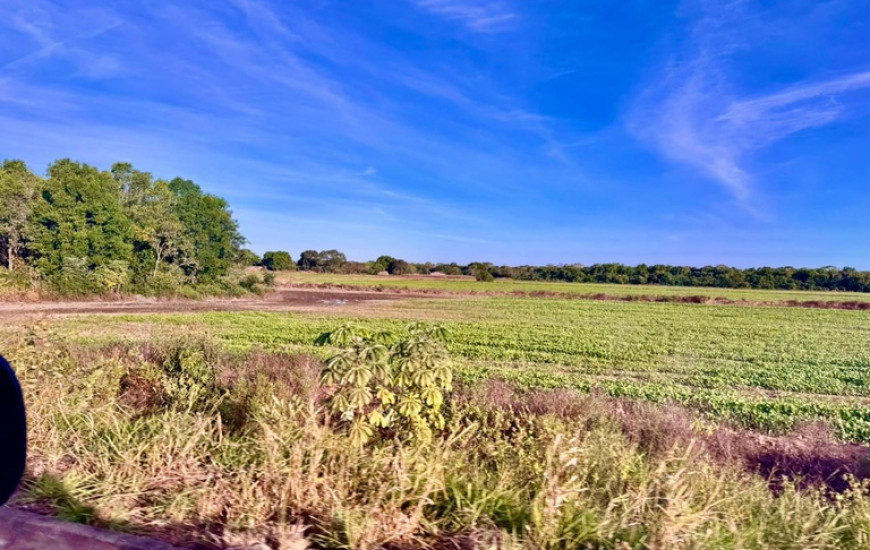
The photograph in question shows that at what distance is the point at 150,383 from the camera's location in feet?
22.9

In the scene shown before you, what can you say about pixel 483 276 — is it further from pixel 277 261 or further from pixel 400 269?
pixel 277 261

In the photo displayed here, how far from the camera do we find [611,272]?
115 metres

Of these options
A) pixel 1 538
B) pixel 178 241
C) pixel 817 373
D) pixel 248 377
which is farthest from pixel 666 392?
pixel 178 241

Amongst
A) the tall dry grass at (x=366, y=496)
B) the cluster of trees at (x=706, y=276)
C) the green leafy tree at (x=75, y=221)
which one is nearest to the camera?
the tall dry grass at (x=366, y=496)

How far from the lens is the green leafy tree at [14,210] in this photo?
1276 inches

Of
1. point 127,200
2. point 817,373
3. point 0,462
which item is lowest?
point 817,373

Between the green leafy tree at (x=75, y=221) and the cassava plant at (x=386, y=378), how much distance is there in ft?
123

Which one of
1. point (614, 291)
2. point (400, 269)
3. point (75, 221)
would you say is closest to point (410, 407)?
point (75, 221)

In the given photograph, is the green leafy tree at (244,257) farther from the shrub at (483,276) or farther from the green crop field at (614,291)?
the shrub at (483,276)

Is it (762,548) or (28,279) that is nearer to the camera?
(762,548)

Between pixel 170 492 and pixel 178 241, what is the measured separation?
43.0 meters

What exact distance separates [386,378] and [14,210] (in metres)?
38.9

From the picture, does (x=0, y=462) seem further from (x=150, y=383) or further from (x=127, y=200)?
(x=127, y=200)

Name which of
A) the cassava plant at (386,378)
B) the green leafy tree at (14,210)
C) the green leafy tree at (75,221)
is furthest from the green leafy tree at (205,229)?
the cassava plant at (386,378)
